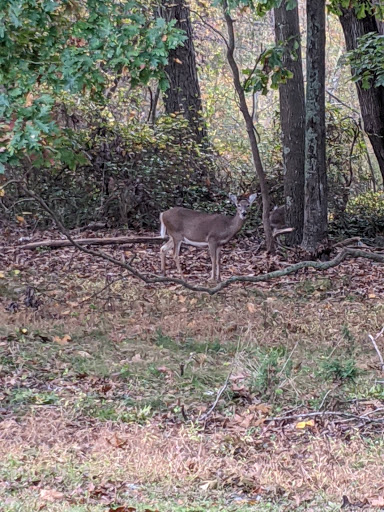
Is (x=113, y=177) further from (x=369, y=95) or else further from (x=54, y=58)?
(x=54, y=58)

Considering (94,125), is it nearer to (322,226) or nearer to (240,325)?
(322,226)

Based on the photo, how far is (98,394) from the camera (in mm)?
7129

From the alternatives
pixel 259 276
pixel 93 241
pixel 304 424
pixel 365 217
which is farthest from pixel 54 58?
pixel 365 217

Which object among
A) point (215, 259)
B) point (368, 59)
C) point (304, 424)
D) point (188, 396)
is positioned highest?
point (368, 59)

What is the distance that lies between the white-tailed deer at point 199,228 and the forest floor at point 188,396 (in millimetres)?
1254

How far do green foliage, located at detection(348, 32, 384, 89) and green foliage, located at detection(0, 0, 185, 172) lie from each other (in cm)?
477

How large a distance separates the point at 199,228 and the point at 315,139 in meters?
2.27

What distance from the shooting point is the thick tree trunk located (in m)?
14.0

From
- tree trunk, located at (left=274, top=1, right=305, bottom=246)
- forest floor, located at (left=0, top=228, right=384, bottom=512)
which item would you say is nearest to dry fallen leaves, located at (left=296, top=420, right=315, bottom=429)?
forest floor, located at (left=0, top=228, right=384, bottom=512)

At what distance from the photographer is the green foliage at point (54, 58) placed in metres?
7.52

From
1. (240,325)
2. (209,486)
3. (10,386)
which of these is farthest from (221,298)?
(209,486)

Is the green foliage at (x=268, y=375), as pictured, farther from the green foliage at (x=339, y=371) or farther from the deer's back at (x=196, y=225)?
the deer's back at (x=196, y=225)

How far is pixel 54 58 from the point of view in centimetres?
819

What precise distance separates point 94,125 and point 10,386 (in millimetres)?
8804
